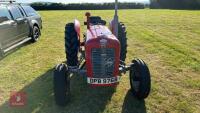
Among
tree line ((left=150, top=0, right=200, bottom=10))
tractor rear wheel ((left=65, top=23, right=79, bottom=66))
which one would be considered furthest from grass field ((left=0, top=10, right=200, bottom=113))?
tree line ((left=150, top=0, right=200, bottom=10))

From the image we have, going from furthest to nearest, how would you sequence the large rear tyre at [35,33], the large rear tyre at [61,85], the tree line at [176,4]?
Answer: the tree line at [176,4]
the large rear tyre at [35,33]
the large rear tyre at [61,85]

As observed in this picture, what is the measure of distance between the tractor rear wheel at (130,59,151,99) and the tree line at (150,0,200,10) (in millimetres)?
43462

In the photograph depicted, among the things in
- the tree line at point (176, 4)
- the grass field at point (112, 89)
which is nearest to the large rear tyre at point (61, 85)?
the grass field at point (112, 89)

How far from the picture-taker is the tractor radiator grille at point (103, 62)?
6.45m

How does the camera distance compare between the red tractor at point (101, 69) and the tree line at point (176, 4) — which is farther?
the tree line at point (176, 4)

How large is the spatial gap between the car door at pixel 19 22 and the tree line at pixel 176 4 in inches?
1555

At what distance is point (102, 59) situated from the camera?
6465mm

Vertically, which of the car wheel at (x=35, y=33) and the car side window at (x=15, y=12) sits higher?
the car side window at (x=15, y=12)

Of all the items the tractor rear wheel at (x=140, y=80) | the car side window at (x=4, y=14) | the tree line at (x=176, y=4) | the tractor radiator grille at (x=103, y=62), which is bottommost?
the tree line at (x=176, y=4)

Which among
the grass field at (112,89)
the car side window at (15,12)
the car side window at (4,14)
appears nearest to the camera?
the grass field at (112,89)

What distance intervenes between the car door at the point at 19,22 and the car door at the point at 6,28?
0.28m

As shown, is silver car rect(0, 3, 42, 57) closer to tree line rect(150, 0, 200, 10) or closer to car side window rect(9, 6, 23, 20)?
car side window rect(9, 6, 23, 20)

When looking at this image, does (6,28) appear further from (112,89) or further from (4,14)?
(112,89)

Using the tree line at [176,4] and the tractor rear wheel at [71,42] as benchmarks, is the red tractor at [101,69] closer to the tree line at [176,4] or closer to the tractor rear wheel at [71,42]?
the tractor rear wheel at [71,42]
